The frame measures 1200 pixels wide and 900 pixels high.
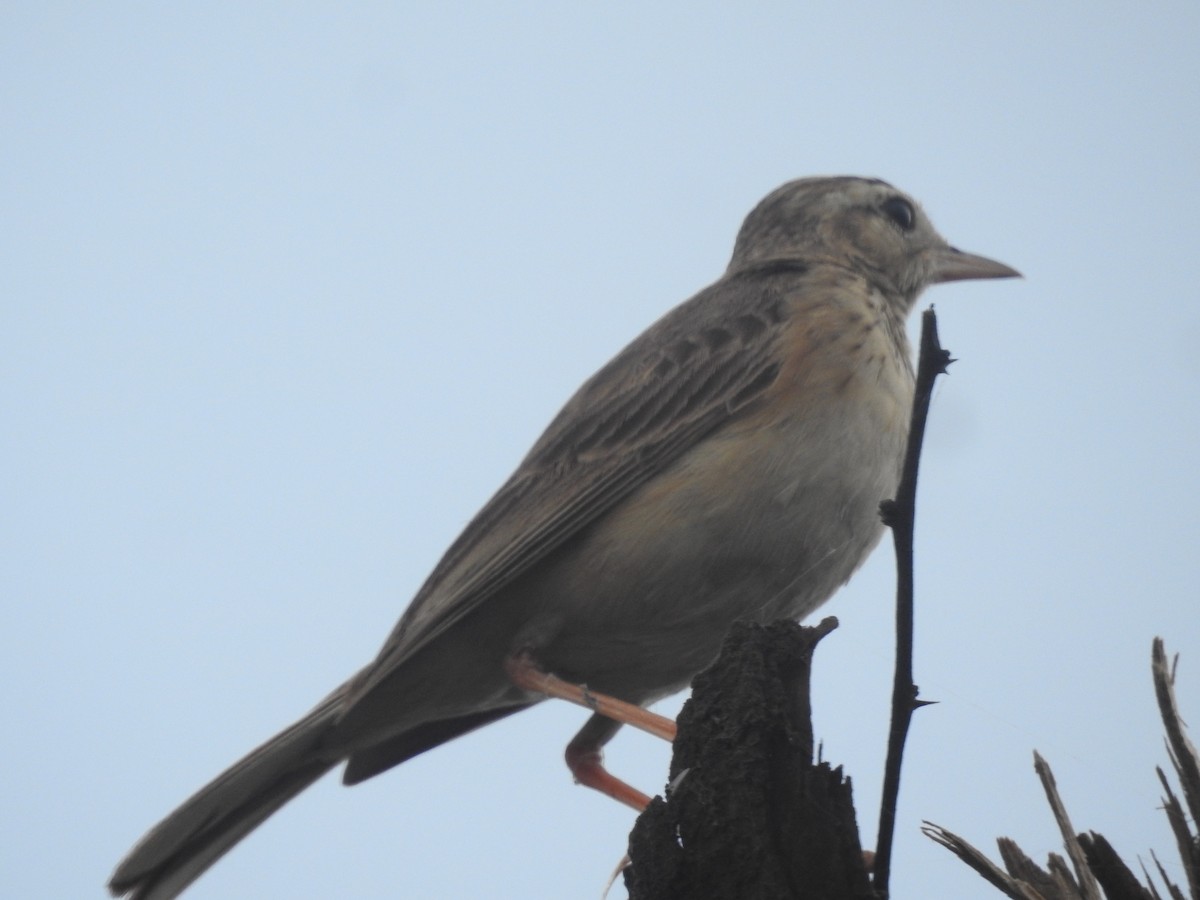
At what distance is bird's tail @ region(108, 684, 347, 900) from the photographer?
543cm

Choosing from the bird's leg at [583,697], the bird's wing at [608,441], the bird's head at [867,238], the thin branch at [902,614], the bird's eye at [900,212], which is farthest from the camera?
the bird's eye at [900,212]

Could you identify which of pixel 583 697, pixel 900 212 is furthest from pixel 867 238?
pixel 583 697

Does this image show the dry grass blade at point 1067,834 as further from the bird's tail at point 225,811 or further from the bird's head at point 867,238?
the bird's head at point 867,238

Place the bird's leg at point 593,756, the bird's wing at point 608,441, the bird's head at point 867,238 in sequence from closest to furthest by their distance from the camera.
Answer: the bird's wing at point 608,441, the bird's leg at point 593,756, the bird's head at point 867,238

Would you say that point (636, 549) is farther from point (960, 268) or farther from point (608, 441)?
point (960, 268)

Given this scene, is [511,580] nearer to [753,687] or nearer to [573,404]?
[573,404]

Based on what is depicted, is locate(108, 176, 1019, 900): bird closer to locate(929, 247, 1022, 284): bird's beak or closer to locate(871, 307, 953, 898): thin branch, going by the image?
locate(929, 247, 1022, 284): bird's beak

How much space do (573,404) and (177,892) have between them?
9.09 ft

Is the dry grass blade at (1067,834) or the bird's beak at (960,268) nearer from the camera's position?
the dry grass blade at (1067,834)

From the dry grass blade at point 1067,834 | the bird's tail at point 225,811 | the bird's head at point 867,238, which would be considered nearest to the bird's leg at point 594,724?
the bird's tail at point 225,811

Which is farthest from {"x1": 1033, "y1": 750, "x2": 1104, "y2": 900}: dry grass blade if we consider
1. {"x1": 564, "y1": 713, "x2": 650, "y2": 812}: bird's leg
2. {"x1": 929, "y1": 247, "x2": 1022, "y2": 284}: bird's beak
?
{"x1": 929, "y1": 247, "x2": 1022, "y2": 284}: bird's beak

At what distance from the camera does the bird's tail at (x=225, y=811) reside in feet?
17.8

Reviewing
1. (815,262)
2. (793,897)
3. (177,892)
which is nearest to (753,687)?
(793,897)

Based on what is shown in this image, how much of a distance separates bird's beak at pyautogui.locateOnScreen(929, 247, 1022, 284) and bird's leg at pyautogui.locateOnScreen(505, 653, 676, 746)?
10.6 ft
